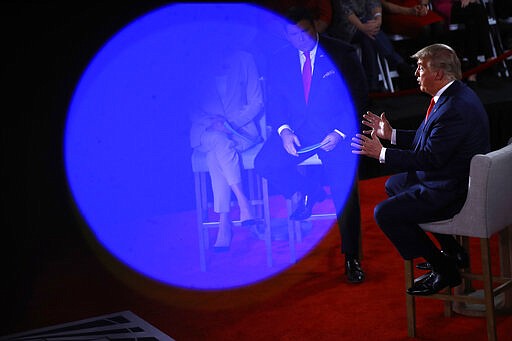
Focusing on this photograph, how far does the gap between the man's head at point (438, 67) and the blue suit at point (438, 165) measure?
2.1 inches

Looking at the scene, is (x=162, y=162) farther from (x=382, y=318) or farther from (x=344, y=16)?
(x=382, y=318)

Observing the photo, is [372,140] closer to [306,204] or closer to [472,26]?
[306,204]

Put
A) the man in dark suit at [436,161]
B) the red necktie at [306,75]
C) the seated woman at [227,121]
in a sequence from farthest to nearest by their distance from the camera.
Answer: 1. the seated woman at [227,121]
2. the red necktie at [306,75]
3. the man in dark suit at [436,161]

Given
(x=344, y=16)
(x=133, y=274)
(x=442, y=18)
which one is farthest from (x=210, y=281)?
(x=442, y=18)

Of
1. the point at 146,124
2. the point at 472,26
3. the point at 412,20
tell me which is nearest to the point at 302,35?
the point at 146,124

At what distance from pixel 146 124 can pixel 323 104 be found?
2077 mm

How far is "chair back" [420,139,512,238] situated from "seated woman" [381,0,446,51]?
155 inches

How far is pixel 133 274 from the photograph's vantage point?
4.98 m

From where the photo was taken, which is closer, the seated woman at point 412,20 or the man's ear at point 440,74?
the man's ear at point 440,74

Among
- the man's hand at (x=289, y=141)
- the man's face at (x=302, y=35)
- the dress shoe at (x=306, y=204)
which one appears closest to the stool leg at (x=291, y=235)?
the dress shoe at (x=306, y=204)

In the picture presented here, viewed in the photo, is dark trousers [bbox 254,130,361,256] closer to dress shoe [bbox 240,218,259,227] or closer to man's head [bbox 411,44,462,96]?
dress shoe [bbox 240,218,259,227]

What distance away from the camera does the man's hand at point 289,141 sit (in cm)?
460

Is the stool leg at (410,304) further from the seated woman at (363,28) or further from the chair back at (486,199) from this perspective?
the seated woman at (363,28)

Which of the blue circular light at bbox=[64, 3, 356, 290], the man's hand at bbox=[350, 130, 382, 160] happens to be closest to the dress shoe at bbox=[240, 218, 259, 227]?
the blue circular light at bbox=[64, 3, 356, 290]
